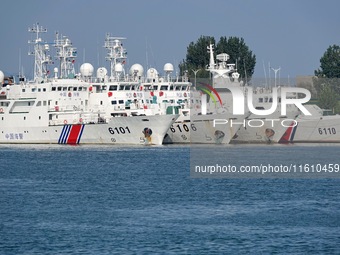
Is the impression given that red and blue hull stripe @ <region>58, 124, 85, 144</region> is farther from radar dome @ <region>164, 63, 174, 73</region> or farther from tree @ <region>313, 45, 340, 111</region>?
tree @ <region>313, 45, 340, 111</region>

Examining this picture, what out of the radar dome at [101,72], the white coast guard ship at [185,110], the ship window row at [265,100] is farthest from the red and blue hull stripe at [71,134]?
the ship window row at [265,100]

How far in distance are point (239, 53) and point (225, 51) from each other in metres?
2.90

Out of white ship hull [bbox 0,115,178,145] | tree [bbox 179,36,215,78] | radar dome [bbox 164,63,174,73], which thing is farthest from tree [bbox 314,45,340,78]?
white ship hull [bbox 0,115,178,145]

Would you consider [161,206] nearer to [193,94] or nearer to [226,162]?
[226,162]

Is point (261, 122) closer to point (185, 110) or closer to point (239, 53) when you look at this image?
point (185, 110)

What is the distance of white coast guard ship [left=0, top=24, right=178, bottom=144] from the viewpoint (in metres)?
85.2

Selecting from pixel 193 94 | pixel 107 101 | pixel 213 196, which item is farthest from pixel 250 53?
pixel 213 196

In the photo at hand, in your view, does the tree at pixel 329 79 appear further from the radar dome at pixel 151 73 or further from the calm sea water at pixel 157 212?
the calm sea water at pixel 157 212

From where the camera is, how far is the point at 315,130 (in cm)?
9262

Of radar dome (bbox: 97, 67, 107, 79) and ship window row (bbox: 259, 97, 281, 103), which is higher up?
radar dome (bbox: 97, 67, 107, 79)

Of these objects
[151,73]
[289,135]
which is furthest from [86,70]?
[289,135]

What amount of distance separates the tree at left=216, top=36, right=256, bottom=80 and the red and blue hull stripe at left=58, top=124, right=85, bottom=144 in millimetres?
44941

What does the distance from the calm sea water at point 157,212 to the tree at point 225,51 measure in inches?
2551

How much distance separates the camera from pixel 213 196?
4822 cm
